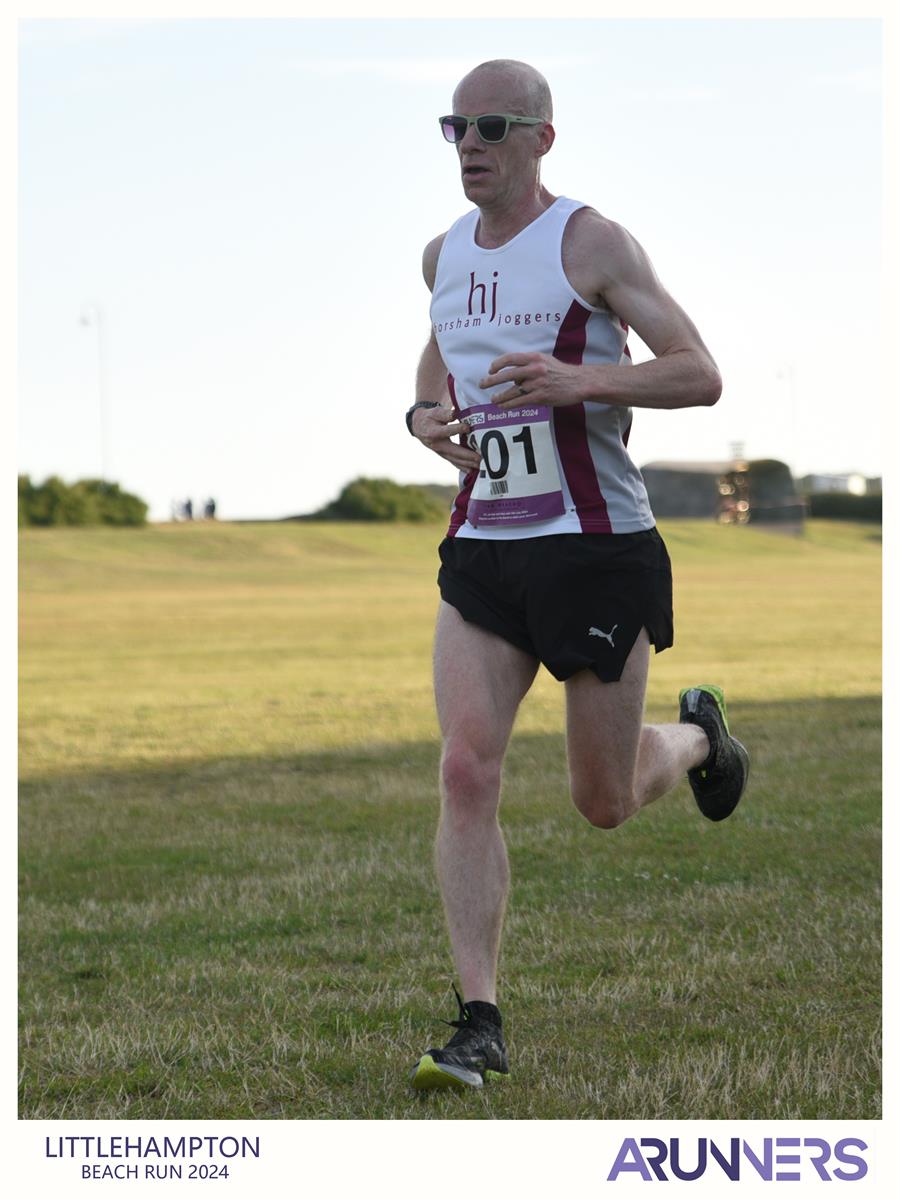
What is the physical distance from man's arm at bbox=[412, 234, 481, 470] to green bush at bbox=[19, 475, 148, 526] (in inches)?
2204

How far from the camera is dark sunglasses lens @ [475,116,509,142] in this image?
496 centimetres

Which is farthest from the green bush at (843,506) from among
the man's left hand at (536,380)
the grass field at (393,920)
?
the man's left hand at (536,380)

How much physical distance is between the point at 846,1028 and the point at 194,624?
27313 millimetres

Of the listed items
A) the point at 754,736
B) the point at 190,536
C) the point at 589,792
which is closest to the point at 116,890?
the point at 589,792

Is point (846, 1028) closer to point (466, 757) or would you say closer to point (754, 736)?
point (466, 757)

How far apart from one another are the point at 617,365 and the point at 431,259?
87cm

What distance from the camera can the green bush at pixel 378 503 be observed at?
2712 inches

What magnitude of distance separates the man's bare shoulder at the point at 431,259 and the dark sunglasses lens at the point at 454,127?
398mm

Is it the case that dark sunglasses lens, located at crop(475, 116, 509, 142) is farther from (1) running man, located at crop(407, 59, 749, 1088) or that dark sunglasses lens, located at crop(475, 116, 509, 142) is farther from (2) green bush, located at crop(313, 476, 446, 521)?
(2) green bush, located at crop(313, 476, 446, 521)

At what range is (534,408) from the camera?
16.4ft

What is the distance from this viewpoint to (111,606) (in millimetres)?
38281

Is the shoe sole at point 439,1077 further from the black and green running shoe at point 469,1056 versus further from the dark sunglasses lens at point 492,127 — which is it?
the dark sunglasses lens at point 492,127

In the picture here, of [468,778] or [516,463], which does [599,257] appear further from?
[468,778]

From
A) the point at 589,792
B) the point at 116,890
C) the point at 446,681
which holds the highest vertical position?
the point at 446,681
